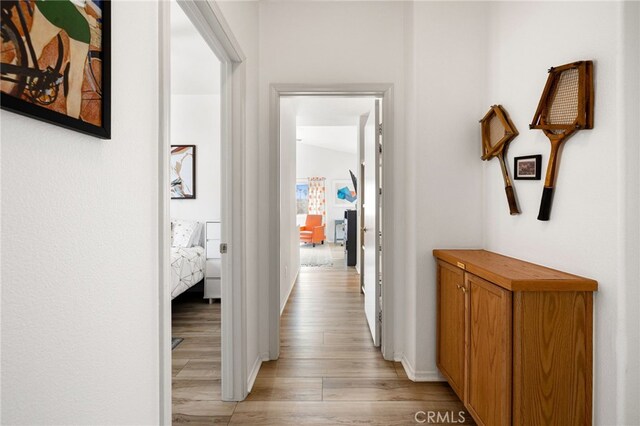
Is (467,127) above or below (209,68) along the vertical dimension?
below

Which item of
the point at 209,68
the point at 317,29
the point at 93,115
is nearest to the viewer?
the point at 93,115

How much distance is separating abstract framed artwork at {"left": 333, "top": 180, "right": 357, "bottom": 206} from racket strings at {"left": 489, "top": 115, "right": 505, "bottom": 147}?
356 inches

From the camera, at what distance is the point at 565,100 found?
158cm

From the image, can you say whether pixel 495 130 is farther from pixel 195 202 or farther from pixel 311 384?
pixel 195 202

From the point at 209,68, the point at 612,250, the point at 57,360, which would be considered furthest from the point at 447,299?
the point at 209,68

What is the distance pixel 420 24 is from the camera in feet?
7.68

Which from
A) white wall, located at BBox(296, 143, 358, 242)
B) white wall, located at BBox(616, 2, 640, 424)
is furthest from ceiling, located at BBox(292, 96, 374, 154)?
white wall, located at BBox(296, 143, 358, 242)

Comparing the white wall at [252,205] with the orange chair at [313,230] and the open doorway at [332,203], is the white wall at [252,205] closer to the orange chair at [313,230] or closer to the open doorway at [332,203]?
the open doorway at [332,203]

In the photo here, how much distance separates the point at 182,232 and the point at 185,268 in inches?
29.2

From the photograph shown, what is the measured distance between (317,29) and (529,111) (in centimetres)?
162

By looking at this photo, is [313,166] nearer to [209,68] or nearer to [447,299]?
[209,68]

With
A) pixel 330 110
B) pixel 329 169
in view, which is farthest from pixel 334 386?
pixel 329 169

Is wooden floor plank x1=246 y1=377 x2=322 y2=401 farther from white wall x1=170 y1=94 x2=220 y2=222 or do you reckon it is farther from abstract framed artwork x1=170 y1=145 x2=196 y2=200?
abstract framed artwork x1=170 y1=145 x2=196 y2=200

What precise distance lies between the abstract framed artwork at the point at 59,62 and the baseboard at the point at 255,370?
1.92 metres
